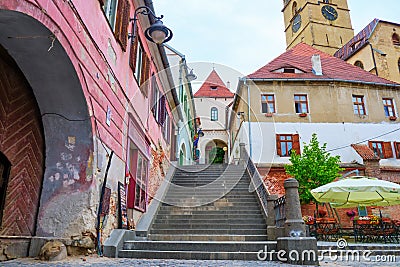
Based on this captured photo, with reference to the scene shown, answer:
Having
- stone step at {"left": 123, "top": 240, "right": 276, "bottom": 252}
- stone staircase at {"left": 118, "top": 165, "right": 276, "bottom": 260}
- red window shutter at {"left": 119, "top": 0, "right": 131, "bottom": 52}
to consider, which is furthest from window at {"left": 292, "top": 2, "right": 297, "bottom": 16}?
stone step at {"left": 123, "top": 240, "right": 276, "bottom": 252}

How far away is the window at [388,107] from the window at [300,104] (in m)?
5.64

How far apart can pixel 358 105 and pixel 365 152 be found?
3616mm

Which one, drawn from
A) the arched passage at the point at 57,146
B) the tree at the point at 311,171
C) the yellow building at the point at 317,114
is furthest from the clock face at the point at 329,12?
the arched passage at the point at 57,146

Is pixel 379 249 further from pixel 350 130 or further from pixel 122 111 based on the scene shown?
pixel 350 130

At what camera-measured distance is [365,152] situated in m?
18.9

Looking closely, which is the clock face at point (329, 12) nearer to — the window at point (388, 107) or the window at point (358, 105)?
the window at point (388, 107)

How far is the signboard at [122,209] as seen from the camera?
7285 millimetres

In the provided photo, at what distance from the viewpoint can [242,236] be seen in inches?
301

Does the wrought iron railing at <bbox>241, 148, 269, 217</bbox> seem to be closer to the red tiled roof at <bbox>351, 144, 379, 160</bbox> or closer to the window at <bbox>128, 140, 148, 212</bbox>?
the window at <bbox>128, 140, 148, 212</bbox>

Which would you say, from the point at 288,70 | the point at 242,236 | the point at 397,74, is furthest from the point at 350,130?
the point at 242,236

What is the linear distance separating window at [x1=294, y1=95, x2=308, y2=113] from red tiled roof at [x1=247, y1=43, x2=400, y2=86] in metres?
1.22

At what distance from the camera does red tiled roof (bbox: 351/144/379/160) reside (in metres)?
18.5

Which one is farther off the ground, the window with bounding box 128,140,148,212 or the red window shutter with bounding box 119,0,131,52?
the red window shutter with bounding box 119,0,131,52

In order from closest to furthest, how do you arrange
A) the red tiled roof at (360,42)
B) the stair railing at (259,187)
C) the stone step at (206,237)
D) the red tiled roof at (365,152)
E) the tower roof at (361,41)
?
the stone step at (206,237)
the stair railing at (259,187)
the red tiled roof at (365,152)
the tower roof at (361,41)
the red tiled roof at (360,42)
